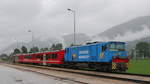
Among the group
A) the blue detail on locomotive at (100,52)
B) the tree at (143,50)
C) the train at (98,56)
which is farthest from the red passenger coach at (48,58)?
the tree at (143,50)

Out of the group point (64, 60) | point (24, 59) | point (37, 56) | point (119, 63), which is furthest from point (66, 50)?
point (24, 59)

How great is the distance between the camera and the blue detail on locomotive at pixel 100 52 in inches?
965

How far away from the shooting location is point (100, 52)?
84.5ft

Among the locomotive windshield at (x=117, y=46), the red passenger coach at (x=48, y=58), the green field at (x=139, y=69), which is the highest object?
the locomotive windshield at (x=117, y=46)

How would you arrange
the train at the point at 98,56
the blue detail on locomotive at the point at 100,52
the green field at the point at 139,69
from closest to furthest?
the train at the point at 98,56 → the blue detail on locomotive at the point at 100,52 → the green field at the point at 139,69

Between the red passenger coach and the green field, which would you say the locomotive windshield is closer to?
the green field

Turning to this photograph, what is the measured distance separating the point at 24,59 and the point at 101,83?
174 ft

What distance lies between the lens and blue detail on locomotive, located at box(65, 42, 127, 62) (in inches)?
965

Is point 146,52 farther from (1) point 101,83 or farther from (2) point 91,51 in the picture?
(1) point 101,83

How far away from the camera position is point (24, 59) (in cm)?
6631

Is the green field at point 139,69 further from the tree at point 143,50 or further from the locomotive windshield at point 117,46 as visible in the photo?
the tree at point 143,50

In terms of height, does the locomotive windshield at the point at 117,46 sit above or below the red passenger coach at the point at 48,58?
above

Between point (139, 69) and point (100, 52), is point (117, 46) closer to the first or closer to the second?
point (100, 52)

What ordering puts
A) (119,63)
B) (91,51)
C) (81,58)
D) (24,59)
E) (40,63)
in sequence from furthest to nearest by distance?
(24,59), (40,63), (81,58), (91,51), (119,63)
